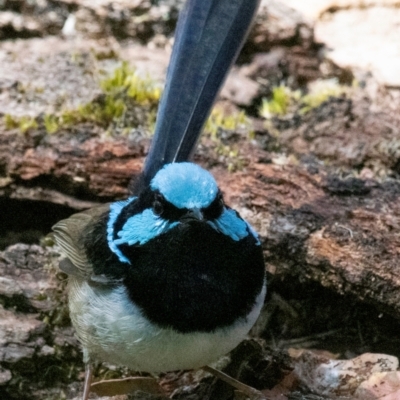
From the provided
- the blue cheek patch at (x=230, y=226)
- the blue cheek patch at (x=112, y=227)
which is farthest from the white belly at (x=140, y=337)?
the blue cheek patch at (x=230, y=226)

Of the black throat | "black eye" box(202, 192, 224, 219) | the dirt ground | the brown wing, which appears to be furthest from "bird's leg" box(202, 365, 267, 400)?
"black eye" box(202, 192, 224, 219)

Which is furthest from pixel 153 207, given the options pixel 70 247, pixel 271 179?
pixel 271 179

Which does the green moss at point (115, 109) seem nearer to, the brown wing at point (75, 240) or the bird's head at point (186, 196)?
the brown wing at point (75, 240)

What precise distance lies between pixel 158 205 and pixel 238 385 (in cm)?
108

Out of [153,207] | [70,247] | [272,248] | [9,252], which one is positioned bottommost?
[9,252]

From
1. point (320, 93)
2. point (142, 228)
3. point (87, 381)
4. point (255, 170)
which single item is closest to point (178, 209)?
point (142, 228)

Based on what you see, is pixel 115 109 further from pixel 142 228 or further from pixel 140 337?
pixel 140 337

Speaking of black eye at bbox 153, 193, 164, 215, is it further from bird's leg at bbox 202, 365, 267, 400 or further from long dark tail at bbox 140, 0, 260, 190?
bird's leg at bbox 202, 365, 267, 400

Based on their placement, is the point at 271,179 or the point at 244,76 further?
the point at 244,76

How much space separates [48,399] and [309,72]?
316 cm

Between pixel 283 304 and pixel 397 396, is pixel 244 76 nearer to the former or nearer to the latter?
pixel 283 304

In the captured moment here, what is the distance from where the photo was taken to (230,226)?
9.70 feet

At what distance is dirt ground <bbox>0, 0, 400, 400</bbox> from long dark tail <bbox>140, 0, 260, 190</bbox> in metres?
0.45

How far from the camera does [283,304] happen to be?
3869 mm
